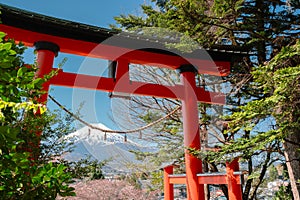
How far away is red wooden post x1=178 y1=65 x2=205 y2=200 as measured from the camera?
3.21 meters

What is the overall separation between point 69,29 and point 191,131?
84.9 inches

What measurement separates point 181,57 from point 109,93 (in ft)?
4.12

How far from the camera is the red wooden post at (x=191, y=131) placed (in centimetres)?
321

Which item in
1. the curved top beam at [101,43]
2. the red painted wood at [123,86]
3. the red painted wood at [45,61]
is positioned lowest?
the red painted wood at [123,86]

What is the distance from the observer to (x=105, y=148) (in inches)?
180

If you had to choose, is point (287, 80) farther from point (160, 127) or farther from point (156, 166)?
point (156, 166)

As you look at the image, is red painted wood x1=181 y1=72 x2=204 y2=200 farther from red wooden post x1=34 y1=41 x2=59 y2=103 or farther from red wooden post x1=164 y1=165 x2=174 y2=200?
red wooden post x1=34 y1=41 x2=59 y2=103

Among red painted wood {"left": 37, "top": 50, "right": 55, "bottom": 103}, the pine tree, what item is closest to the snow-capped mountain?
red painted wood {"left": 37, "top": 50, "right": 55, "bottom": 103}

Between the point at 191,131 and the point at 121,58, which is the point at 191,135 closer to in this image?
the point at 191,131

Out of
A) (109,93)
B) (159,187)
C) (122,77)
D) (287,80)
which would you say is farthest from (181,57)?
(159,187)

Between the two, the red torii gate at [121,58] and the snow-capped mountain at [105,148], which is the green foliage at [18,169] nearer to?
the snow-capped mountain at [105,148]

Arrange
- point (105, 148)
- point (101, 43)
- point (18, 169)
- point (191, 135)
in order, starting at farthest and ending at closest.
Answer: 1. point (105, 148)
2. point (191, 135)
3. point (101, 43)
4. point (18, 169)

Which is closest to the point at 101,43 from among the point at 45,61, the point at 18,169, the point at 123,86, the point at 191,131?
the point at 123,86

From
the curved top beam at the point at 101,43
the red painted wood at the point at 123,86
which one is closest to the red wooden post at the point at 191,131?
the red painted wood at the point at 123,86
